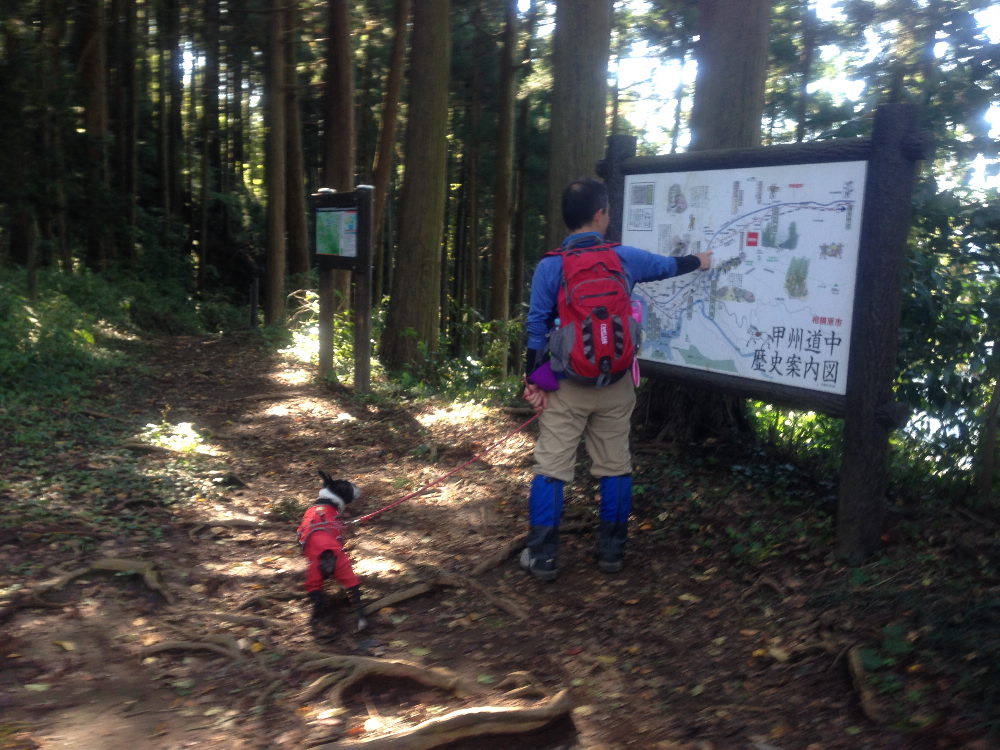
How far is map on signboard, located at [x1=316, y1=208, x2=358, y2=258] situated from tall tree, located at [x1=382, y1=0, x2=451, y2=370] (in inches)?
75.7

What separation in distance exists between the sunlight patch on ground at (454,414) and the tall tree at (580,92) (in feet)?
7.03

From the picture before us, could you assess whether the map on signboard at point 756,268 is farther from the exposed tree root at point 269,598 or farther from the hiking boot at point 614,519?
the exposed tree root at point 269,598

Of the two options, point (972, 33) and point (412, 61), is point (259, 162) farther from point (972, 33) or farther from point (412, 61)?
point (972, 33)

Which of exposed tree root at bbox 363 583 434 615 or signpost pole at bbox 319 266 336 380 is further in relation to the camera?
signpost pole at bbox 319 266 336 380

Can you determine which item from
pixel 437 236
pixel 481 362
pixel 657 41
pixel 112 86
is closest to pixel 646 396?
pixel 481 362

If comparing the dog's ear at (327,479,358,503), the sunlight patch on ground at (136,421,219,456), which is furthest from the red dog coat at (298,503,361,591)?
the sunlight patch on ground at (136,421,219,456)

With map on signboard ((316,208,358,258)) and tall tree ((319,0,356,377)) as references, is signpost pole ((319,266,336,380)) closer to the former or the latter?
map on signboard ((316,208,358,258))

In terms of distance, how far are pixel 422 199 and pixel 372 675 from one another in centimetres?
968

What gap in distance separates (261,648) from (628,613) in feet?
6.28

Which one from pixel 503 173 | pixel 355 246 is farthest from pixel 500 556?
pixel 503 173

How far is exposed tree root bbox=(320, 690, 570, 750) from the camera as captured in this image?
3.48 metres

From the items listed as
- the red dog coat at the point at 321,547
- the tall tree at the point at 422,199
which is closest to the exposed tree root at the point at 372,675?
the red dog coat at the point at 321,547

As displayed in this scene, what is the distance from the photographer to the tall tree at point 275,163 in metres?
18.7

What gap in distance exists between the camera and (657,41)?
20766 mm
